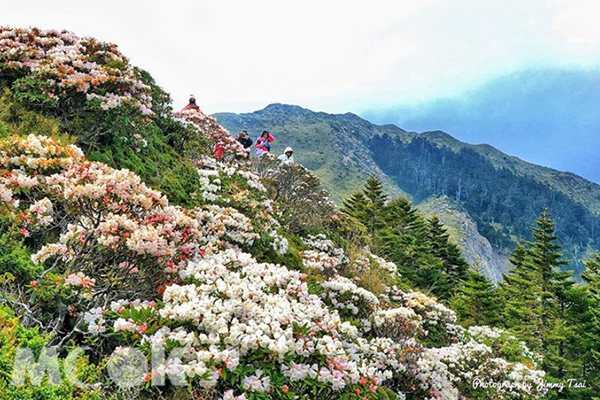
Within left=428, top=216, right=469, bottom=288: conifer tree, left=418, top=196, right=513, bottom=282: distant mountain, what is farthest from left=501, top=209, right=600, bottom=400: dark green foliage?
left=418, top=196, right=513, bottom=282: distant mountain

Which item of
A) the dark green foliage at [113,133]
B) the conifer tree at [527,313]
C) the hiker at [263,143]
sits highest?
the hiker at [263,143]

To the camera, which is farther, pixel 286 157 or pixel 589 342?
pixel 589 342

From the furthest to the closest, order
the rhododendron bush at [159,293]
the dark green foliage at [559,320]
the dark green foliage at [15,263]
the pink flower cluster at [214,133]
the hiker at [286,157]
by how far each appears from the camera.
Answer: the dark green foliage at [559,320] → the hiker at [286,157] → the pink flower cluster at [214,133] → the dark green foliage at [15,263] → the rhododendron bush at [159,293]

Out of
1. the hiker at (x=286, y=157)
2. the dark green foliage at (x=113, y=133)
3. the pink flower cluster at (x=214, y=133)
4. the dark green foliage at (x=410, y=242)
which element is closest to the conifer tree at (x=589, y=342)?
the dark green foliage at (x=410, y=242)

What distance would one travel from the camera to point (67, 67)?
7.89 m

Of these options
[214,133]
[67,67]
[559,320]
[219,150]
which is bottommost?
[559,320]

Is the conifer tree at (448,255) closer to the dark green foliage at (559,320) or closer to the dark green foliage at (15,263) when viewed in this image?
the dark green foliage at (559,320)

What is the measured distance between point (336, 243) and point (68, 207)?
8.95 m

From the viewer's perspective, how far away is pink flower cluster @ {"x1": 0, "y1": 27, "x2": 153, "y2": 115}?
763 cm

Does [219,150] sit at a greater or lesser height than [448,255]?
greater

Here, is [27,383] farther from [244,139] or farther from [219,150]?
[244,139]

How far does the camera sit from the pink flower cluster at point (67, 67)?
763cm

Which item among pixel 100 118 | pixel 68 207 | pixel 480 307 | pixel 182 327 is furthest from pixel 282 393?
pixel 480 307

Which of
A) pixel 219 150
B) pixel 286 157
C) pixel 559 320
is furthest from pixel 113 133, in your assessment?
pixel 559 320
